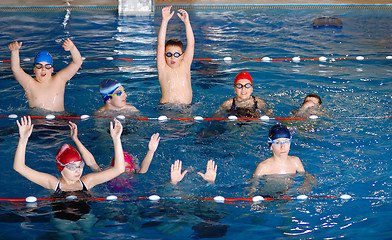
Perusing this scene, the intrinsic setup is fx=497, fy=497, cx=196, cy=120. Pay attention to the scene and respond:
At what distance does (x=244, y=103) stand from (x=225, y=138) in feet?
2.58

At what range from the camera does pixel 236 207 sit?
4.70 meters

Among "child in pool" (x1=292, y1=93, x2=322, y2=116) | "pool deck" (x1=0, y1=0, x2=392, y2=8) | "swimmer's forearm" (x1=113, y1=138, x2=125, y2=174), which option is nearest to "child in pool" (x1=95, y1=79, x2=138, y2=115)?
"swimmer's forearm" (x1=113, y1=138, x2=125, y2=174)

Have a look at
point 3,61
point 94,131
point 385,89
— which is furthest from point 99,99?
point 385,89

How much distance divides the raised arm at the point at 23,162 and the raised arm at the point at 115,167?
324 mm

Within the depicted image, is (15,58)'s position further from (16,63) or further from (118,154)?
(118,154)

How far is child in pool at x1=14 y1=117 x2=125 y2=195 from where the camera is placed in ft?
13.6

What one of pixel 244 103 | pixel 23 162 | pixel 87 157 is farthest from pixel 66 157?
pixel 244 103

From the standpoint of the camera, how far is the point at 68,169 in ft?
14.5

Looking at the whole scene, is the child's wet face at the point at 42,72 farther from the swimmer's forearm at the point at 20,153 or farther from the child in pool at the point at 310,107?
the child in pool at the point at 310,107

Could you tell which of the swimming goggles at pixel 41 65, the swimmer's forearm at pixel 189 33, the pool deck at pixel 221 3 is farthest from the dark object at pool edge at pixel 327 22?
the swimming goggles at pixel 41 65

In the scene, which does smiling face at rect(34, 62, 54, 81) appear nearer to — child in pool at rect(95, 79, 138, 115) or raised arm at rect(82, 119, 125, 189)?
child in pool at rect(95, 79, 138, 115)

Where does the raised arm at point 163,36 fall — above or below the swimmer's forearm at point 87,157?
above

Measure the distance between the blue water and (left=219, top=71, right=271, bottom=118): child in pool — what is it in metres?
0.22

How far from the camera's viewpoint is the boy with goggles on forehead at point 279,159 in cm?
486
